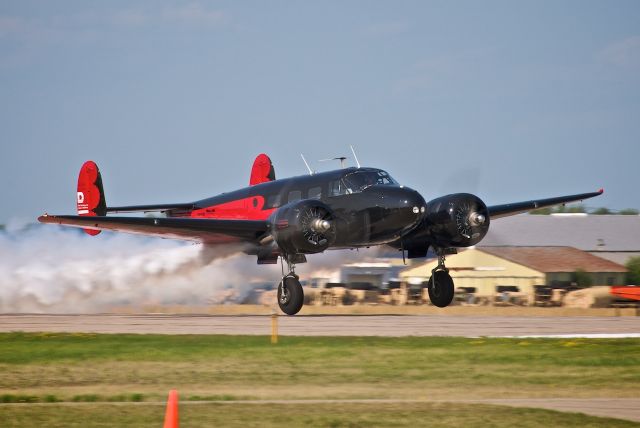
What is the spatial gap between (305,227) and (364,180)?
399 centimetres

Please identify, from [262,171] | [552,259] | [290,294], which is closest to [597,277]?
[552,259]

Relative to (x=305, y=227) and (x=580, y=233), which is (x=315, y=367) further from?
(x=580, y=233)

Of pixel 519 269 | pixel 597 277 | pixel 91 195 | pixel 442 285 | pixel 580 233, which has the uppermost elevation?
pixel 580 233

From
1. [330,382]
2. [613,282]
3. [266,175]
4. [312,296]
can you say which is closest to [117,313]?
[266,175]

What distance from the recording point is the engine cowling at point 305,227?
3544 centimetres

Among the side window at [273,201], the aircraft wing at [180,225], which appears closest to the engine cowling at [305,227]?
the aircraft wing at [180,225]

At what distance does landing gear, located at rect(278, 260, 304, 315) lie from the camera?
37500 millimetres

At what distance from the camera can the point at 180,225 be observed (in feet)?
128

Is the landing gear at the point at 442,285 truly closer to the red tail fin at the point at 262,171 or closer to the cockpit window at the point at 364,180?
the cockpit window at the point at 364,180

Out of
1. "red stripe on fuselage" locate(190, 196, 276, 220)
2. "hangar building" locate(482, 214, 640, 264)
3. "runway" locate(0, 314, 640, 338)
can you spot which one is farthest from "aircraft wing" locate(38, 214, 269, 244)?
"hangar building" locate(482, 214, 640, 264)

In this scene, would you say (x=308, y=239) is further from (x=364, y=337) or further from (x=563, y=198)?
(x=563, y=198)

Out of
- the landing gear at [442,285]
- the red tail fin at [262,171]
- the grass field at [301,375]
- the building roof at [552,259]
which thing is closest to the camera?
the grass field at [301,375]

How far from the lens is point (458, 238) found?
38.3 m

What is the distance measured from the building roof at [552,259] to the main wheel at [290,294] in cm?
4348
